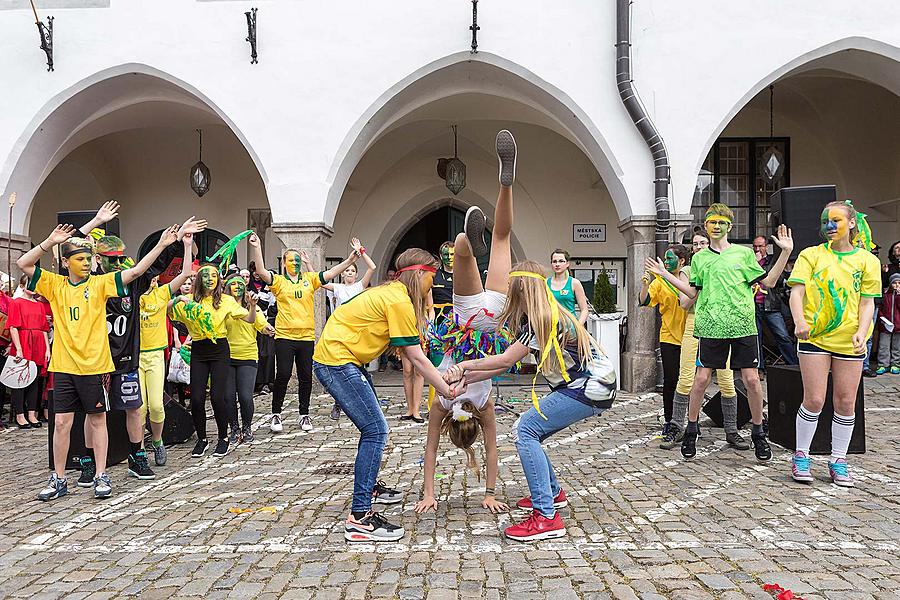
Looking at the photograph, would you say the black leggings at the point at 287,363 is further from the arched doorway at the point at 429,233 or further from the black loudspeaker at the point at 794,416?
the arched doorway at the point at 429,233

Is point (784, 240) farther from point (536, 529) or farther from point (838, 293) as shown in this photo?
point (536, 529)

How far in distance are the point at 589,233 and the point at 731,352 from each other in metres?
9.23

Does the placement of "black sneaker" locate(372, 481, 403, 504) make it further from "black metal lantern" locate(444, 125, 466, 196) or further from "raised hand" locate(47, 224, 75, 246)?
"black metal lantern" locate(444, 125, 466, 196)

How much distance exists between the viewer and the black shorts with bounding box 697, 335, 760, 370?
18.5ft

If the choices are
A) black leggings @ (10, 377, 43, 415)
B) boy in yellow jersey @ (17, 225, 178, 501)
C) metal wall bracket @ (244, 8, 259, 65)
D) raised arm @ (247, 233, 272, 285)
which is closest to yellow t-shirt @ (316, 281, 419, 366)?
boy in yellow jersey @ (17, 225, 178, 501)

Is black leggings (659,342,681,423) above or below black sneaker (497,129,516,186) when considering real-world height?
below

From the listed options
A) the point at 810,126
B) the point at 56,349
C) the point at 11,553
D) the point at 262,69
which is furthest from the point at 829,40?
the point at 11,553

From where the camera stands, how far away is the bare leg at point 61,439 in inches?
197

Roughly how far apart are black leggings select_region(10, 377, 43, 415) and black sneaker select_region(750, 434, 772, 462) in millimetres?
7573

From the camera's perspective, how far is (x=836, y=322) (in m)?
4.97

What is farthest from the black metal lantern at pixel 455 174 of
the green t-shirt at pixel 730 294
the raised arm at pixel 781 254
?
the raised arm at pixel 781 254

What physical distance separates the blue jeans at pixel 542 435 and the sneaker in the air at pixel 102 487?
9.56ft

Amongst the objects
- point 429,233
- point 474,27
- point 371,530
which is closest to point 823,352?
point 371,530

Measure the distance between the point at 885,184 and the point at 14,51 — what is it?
15088mm
